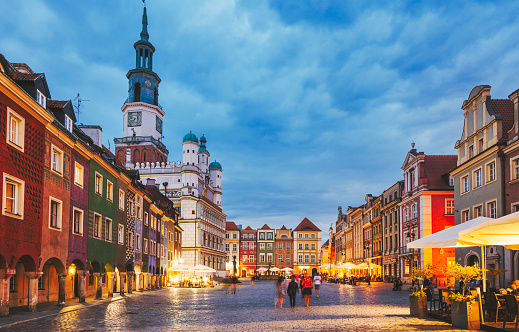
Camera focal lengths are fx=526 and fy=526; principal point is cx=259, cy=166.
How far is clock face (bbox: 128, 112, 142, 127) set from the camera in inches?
3926

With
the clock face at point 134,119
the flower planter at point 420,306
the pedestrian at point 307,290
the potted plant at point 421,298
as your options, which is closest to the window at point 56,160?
the pedestrian at point 307,290

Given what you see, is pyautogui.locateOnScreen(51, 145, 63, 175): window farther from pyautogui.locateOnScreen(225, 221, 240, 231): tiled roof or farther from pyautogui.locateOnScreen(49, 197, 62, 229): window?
pyautogui.locateOnScreen(225, 221, 240, 231): tiled roof

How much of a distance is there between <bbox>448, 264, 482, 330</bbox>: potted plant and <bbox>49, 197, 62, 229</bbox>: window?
18080 mm

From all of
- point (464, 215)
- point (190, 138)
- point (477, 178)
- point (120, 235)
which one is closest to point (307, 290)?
point (120, 235)

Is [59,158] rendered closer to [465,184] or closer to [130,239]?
[130,239]

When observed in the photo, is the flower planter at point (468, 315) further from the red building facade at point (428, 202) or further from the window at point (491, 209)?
the red building facade at point (428, 202)

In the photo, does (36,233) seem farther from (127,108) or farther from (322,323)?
(127,108)

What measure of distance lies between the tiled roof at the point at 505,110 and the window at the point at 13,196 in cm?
2933

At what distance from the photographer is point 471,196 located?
128ft

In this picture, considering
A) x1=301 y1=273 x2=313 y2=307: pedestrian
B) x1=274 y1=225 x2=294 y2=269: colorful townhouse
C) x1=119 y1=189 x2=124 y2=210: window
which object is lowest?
x1=274 y1=225 x2=294 y2=269: colorful townhouse

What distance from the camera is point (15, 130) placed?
838 inches

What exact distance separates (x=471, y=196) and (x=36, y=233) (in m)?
30.2

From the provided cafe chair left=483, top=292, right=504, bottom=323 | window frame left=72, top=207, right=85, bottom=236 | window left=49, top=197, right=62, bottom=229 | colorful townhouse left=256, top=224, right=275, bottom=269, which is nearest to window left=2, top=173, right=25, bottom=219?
window left=49, top=197, right=62, bottom=229

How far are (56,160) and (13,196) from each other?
205 inches
